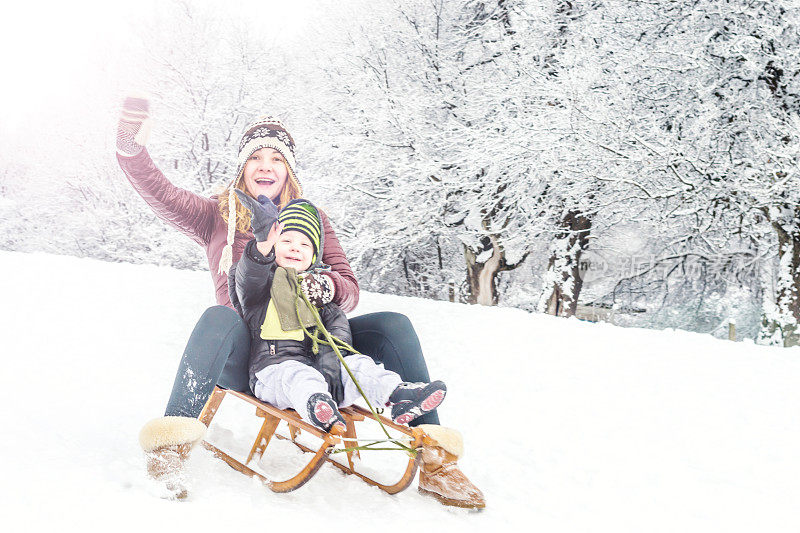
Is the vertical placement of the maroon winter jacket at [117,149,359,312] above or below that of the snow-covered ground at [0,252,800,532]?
above

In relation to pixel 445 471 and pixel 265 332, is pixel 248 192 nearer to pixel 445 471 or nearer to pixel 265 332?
pixel 265 332

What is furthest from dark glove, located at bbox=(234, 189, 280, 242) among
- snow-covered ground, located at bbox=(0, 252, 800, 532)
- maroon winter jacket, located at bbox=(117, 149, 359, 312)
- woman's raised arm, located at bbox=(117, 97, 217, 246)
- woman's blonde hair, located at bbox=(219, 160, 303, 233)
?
snow-covered ground, located at bbox=(0, 252, 800, 532)

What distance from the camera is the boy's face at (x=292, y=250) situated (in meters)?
2.08

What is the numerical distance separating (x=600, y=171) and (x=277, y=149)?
17.0ft

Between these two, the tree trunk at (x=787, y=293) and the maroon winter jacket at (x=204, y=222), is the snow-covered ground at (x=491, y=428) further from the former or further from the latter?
the tree trunk at (x=787, y=293)

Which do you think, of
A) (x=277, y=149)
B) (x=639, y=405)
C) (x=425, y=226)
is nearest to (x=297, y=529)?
→ (x=277, y=149)

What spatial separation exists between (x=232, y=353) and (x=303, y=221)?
1.78 ft

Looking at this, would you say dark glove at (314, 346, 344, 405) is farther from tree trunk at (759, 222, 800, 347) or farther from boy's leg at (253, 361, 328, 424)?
tree trunk at (759, 222, 800, 347)

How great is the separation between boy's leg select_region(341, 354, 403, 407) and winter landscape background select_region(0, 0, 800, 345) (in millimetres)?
1270

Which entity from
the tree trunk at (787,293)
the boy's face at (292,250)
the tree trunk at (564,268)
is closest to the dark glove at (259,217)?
the boy's face at (292,250)

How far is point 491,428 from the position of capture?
2941 mm

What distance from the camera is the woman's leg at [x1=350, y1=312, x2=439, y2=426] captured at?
2.12 metres

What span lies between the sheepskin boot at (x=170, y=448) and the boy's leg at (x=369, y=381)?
20.2 inches

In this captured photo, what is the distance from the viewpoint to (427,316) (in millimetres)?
4996
